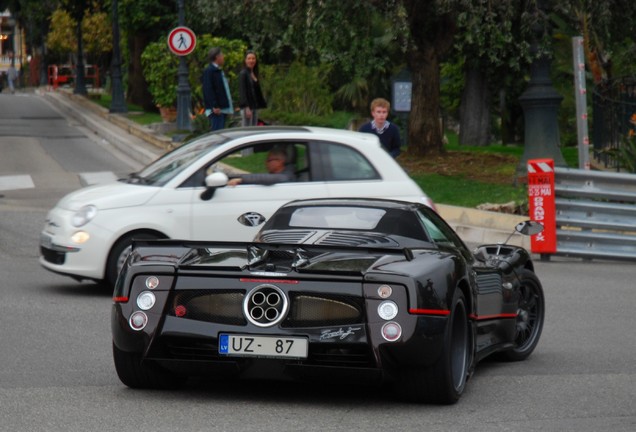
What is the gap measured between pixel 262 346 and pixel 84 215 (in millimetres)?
5077

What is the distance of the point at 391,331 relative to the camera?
274 inches

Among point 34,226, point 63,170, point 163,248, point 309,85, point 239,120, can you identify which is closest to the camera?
point 163,248

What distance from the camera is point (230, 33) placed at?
1575 inches

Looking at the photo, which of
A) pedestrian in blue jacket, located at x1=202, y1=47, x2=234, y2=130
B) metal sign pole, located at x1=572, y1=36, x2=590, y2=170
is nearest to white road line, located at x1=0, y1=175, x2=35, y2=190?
pedestrian in blue jacket, located at x1=202, y1=47, x2=234, y2=130

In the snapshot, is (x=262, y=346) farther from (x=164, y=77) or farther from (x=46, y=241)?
(x=164, y=77)

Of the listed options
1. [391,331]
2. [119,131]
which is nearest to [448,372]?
[391,331]

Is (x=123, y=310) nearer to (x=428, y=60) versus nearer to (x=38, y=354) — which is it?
(x=38, y=354)

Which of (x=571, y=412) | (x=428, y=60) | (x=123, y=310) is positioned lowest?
(x=571, y=412)

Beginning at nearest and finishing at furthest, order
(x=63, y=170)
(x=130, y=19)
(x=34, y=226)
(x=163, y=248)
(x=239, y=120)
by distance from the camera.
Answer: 1. (x=163, y=248)
2. (x=34, y=226)
3. (x=63, y=170)
4. (x=239, y=120)
5. (x=130, y=19)

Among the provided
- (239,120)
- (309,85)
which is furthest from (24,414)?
(309,85)

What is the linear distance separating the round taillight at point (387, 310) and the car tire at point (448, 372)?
0.35m

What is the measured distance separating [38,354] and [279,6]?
14.0m

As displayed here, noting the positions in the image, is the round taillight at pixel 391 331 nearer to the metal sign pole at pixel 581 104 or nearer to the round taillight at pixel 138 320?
the round taillight at pixel 138 320

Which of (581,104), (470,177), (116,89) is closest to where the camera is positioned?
(581,104)
